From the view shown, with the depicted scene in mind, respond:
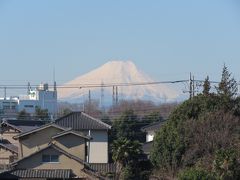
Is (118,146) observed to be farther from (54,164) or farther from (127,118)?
→ (127,118)

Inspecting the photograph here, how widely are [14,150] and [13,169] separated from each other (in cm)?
945

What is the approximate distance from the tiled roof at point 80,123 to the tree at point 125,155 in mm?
10892

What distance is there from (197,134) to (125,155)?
13.0ft

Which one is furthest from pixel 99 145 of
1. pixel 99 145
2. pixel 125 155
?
pixel 125 155

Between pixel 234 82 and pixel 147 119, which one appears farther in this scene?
pixel 147 119

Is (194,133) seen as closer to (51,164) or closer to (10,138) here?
(51,164)

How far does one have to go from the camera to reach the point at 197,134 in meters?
32.9

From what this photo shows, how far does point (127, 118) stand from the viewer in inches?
2498

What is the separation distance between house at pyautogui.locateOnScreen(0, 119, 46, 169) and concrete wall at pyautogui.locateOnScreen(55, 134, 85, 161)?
4455mm

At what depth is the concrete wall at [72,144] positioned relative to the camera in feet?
124

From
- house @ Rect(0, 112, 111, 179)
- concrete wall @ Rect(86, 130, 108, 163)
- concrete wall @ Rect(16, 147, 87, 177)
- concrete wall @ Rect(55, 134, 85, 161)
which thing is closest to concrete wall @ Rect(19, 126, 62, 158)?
house @ Rect(0, 112, 111, 179)

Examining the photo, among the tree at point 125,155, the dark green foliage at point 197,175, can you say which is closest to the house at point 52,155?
the tree at point 125,155

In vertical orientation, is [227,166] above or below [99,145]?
above

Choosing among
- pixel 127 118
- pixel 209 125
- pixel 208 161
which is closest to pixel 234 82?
pixel 209 125
